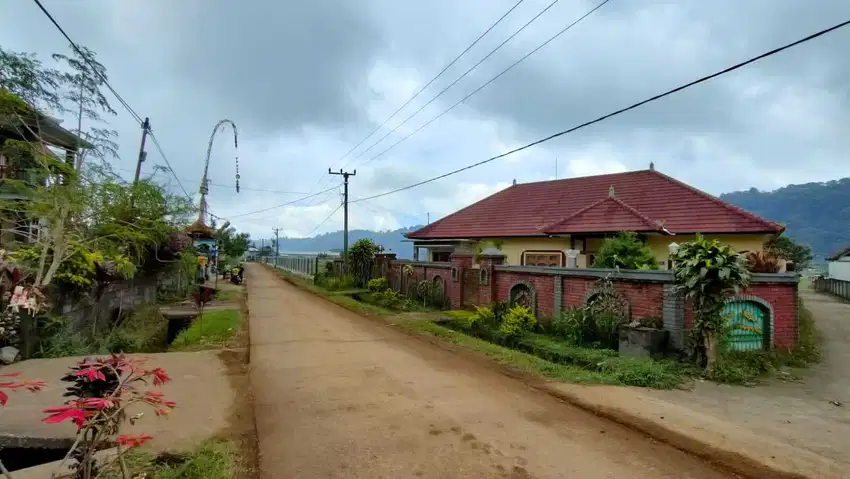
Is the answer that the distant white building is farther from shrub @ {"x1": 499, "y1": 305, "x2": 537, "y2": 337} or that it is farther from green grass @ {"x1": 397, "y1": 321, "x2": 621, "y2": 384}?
green grass @ {"x1": 397, "y1": 321, "x2": 621, "y2": 384}

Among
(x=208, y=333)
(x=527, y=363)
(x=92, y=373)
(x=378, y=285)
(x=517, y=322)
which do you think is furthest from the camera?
(x=378, y=285)

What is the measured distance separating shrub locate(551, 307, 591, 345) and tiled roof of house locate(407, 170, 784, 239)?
531 cm

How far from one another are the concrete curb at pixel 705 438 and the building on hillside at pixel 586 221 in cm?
677

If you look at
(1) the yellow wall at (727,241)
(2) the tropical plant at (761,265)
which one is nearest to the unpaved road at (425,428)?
(2) the tropical plant at (761,265)

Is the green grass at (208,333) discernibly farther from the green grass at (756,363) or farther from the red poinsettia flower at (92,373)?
the green grass at (756,363)

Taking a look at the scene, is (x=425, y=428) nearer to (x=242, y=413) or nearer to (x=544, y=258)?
(x=242, y=413)

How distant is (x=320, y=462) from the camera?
3.80 metres

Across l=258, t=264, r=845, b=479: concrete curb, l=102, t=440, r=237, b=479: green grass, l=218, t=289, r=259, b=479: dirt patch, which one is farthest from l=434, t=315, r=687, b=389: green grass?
l=102, t=440, r=237, b=479: green grass

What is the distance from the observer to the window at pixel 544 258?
1591 cm

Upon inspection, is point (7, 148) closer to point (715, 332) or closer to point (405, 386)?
point (405, 386)

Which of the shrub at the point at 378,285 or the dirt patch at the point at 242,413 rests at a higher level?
the shrub at the point at 378,285

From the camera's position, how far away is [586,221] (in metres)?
14.8

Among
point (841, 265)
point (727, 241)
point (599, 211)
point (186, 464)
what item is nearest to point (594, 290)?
point (599, 211)

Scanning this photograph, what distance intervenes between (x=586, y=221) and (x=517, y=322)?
6.26m
